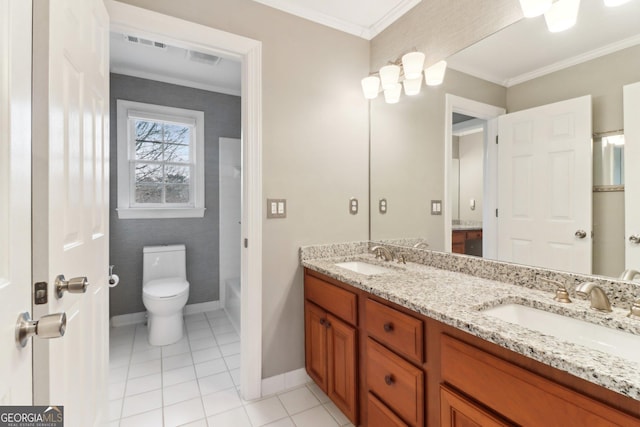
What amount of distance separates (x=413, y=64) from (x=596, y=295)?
147 centimetres

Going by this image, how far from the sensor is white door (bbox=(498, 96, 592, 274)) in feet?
3.85

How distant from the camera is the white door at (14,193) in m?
0.59

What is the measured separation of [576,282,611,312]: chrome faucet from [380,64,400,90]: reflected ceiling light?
1.52m

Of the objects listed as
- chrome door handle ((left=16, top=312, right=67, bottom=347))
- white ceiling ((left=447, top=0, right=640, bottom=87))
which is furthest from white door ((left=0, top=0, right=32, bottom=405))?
white ceiling ((left=447, top=0, right=640, bottom=87))

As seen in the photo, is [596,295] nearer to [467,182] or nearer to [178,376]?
[467,182]

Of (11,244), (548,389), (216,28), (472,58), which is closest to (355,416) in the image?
(548,389)

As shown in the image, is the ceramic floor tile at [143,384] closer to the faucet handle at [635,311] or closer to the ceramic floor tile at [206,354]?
the ceramic floor tile at [206,354]

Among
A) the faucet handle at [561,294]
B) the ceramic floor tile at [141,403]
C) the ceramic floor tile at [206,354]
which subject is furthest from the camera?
the ceramic floor tile at [206,354]

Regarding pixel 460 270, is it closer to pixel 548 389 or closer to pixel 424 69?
pixel 548 389

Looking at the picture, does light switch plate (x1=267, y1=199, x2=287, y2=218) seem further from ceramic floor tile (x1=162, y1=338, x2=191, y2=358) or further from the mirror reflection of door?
ceramic floor tile (x1=162, y1=338, x2=191, y2=358)

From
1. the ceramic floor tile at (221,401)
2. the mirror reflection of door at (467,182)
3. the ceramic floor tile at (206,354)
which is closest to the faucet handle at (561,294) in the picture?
the mirror reflection of door at (467,182)

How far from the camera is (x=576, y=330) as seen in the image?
1.00m

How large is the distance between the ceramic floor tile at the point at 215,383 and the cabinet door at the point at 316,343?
Result: 21.7 inches

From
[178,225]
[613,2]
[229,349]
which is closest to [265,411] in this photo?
[229,349]
